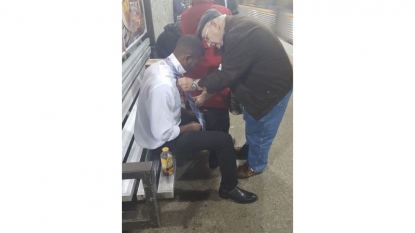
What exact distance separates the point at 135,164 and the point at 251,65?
51 cm

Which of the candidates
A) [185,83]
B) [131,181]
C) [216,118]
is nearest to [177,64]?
[185,83]

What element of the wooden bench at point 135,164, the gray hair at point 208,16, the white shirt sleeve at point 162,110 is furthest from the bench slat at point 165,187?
the gray hair at point 208,16

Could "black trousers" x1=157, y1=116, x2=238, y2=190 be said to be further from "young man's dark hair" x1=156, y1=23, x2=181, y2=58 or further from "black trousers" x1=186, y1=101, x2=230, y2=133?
"young man's dark hair" x1=156, y1=23, x2=181, y2=58

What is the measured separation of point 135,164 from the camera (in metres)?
0.82

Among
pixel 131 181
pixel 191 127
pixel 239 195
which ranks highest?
pixel 191 127

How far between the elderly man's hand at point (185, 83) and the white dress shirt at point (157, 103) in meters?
0.02

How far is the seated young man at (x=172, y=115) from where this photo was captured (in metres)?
0.84

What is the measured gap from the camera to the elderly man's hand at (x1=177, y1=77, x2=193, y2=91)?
34.3 inches

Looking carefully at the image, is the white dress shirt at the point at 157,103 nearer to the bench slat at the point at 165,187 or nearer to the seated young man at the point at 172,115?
the seated young man at the point at 172,115

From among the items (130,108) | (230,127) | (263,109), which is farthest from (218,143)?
(130,108)

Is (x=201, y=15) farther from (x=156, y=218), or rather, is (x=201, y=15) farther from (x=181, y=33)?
(x=156, y=218)

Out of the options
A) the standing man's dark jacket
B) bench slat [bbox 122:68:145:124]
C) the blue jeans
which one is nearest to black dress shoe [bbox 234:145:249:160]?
the blue jeans

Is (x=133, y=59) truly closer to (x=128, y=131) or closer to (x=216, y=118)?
(x=128, y=131)

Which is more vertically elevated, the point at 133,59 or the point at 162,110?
the point at 133,59
